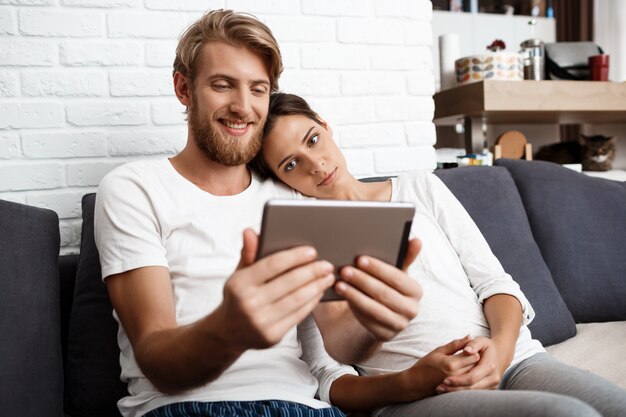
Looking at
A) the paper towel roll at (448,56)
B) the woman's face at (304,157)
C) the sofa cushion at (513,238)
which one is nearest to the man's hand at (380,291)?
the woman's face at (304,157)

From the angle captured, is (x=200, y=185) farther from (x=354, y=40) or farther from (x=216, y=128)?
(x=354, y=40)

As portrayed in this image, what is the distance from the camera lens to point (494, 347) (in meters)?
1.10

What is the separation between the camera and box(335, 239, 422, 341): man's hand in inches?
31.2

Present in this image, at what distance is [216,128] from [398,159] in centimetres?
80

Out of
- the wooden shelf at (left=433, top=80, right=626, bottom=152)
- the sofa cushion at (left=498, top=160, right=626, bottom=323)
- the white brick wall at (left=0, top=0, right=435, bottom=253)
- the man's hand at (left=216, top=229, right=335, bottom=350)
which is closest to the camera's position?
the man's hand at (left=216, top=229, right=335, bottom=350)

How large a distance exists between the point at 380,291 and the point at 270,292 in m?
0.17

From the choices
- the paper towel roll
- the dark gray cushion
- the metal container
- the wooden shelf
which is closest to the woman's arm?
the dark gray cushion

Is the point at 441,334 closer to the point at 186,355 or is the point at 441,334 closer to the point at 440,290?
the point at 440,290

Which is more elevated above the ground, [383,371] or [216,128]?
[216,128]

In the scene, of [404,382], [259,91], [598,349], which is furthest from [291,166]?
[598,349]

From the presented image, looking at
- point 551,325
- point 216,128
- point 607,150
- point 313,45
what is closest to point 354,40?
point 313,45

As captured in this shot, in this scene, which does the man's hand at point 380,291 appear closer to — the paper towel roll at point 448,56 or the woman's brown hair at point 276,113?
the woman's brown hair at point 276,113

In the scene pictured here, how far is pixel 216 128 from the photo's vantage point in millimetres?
1268

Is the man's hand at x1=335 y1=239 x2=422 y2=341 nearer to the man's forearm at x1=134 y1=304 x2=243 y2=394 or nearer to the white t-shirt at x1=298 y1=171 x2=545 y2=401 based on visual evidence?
the man's forearm at x1=134 y1=304 x2=243 y2=394
